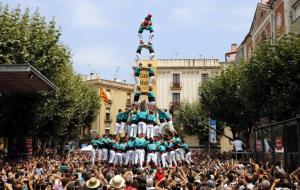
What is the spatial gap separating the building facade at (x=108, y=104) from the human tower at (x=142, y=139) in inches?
1601

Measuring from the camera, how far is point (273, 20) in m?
37.1

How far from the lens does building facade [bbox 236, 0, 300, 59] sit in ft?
106

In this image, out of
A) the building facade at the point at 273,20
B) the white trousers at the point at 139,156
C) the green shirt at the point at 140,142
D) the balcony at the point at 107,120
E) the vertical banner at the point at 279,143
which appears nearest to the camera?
the vertical banner at the point at 279,143

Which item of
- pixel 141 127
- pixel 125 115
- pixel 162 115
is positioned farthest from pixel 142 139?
pixel 162 115

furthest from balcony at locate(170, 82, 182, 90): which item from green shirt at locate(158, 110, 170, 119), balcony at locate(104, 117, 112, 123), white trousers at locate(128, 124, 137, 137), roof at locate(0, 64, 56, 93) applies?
roof at locate(0, 64, 56, 93)

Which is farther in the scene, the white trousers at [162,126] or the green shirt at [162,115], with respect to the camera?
the white trousers at [162,126]

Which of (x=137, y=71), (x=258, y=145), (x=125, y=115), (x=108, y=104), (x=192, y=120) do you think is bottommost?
(x=258, y=145)

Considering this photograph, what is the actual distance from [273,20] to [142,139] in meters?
20.0

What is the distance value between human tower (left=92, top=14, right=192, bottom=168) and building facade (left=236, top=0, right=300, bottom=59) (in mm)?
8523

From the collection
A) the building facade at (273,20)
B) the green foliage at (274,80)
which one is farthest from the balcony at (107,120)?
the green foliage at (274,80)

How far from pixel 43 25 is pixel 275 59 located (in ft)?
51.0

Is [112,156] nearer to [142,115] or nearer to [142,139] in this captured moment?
[142,139]

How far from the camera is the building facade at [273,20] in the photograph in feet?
106

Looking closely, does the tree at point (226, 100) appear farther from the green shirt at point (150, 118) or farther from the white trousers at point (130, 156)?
the white trousers at point (130, 156)
